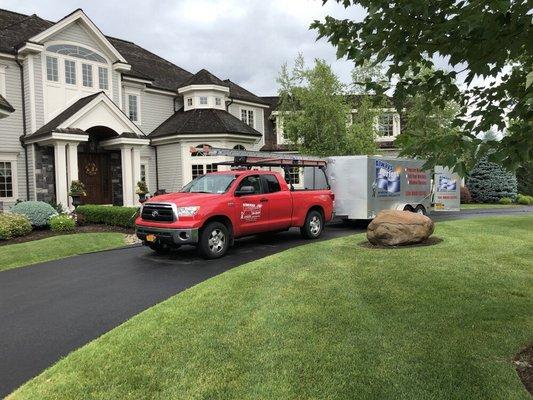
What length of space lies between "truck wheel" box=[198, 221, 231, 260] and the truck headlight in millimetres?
470

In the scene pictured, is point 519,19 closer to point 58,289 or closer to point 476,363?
point 476,363

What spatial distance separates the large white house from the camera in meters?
19.0

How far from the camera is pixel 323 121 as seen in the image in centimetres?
2111

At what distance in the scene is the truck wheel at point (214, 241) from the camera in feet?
32.5

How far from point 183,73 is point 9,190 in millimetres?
14320

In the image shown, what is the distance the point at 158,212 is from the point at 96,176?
13.6 m

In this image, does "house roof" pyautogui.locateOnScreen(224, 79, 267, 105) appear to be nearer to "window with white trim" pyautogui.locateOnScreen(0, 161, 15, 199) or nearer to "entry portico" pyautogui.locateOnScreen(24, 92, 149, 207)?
"entry portico" pyautogui.locateOnScreen(24, 92, 149, 207)

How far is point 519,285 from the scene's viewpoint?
21.8ft

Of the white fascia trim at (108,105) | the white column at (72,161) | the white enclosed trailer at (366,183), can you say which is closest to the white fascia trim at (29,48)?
the white fascia trim at (108,105)

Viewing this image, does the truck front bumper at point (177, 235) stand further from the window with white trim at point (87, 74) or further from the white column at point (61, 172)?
the window with white trim at point (87, 74)

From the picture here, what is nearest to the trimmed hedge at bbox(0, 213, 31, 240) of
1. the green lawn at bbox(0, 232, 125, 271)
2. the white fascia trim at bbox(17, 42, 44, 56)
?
the green lawn at bbox(0, 232, 125, 271)

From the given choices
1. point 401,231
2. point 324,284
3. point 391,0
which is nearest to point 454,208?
point 401,231

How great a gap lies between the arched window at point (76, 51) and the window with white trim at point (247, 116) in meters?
9.92

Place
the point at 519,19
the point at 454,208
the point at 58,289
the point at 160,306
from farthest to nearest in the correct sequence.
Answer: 1. the point at 454,208
2. the point at 58,289
3. the point at 160,306
4. the point at 519,19
